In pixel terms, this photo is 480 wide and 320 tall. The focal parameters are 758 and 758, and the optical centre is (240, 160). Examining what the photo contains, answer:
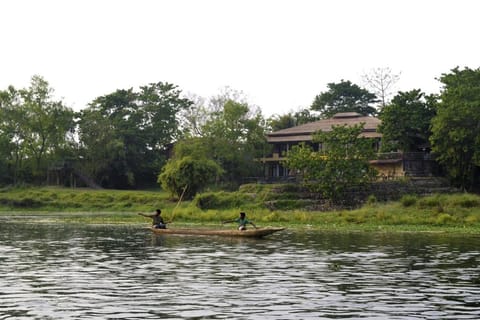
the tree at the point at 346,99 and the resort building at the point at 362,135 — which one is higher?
the tree at the point at 346,99

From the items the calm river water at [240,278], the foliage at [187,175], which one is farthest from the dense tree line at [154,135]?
the calm river water at [240,278]

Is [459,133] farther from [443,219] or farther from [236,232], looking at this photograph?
[236,232]

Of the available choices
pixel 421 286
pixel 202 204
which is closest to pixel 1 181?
pixel 202 204

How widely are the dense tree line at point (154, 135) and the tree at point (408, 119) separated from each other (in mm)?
93

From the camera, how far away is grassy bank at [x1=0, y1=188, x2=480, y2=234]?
49.1m

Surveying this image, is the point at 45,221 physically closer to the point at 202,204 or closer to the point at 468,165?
the point at 202,204

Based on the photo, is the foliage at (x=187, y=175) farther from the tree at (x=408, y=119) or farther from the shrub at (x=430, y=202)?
the shrub at (x=430, y=202)

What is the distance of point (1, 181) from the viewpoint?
90750 millimetres

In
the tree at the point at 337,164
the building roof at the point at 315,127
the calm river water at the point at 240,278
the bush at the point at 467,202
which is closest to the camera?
Answer: the calm river water at the point at 240,278

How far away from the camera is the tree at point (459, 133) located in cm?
6294

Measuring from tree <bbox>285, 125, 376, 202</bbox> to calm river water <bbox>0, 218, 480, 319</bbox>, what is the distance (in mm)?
22879

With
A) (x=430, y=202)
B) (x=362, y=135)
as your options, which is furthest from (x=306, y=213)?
(x=362, y=135)

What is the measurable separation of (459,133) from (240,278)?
44.3 metres

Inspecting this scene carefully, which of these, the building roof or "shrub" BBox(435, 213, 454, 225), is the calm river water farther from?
the building roof
